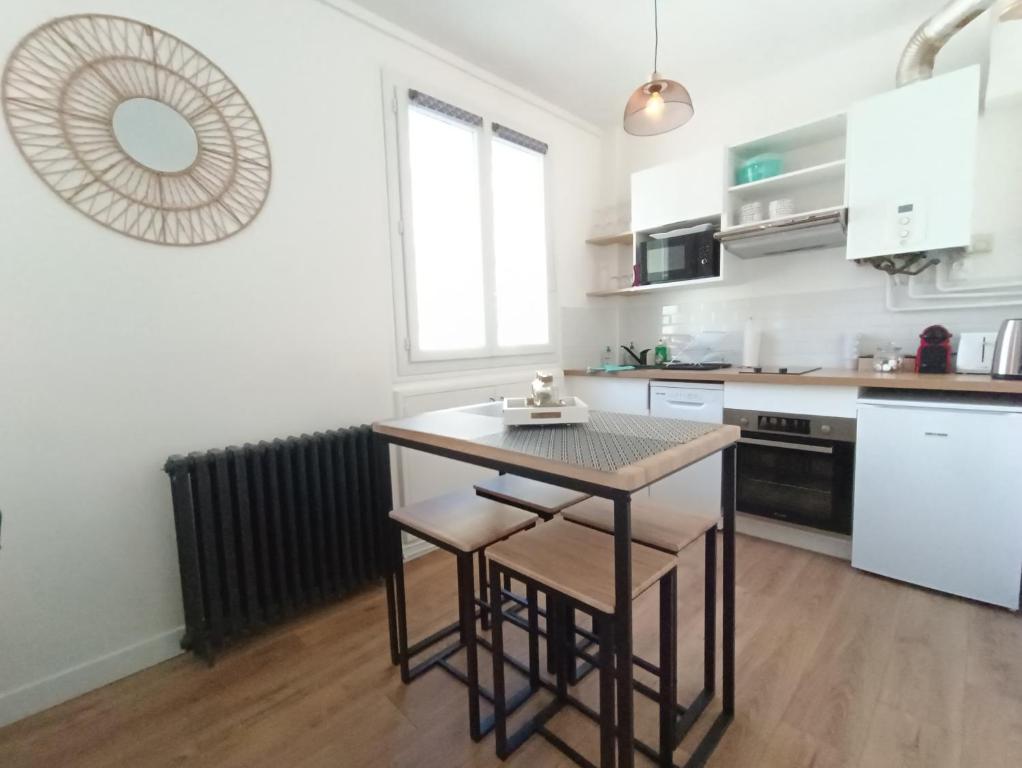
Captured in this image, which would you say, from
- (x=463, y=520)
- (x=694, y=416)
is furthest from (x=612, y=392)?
(x=463, y=520)

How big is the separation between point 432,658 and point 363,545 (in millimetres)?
619

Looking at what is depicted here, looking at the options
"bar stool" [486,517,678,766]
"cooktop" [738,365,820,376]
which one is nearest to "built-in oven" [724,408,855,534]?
"cooktop" [738,365,820,376]

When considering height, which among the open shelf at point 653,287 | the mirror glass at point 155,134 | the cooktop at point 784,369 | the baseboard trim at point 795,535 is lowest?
the baseboard trim at point 795,535

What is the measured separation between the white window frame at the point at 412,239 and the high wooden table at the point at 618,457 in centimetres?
91

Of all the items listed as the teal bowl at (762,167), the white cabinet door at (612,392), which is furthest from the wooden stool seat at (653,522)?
the teal bowl at (762,167)

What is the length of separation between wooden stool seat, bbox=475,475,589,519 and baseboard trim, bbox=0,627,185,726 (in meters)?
1.31

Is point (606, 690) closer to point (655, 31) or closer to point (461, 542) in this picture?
point (461, 542)

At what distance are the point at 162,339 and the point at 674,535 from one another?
183 centimetres

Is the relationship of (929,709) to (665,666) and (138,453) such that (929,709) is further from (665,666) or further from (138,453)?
(138,453)

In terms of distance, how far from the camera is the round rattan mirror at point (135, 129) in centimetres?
141

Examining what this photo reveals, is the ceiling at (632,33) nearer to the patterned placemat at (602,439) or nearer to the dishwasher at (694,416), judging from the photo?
the dishwasher at (694,416)

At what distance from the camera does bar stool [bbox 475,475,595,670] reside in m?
1.45

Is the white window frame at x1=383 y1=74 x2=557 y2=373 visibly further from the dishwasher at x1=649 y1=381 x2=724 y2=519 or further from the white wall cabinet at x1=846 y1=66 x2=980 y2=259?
the white wall cabinet at x1=846 y1=66 x2=980 y2=259

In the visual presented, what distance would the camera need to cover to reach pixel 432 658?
1.64 meters
